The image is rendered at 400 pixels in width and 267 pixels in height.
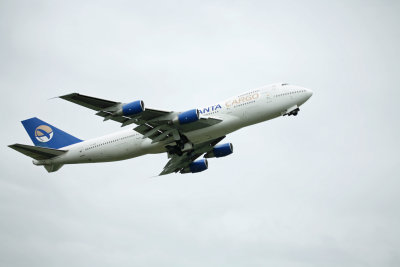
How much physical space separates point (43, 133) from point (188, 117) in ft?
57.2

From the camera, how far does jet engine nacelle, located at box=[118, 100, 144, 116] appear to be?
139ft

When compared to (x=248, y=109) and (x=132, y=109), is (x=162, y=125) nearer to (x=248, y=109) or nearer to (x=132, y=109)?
(x=132, y=109)

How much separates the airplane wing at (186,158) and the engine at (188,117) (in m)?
8.04

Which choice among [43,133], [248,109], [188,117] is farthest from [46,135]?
[248,109]

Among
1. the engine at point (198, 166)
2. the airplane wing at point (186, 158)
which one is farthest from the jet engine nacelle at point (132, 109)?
the engine at point (198, 166)

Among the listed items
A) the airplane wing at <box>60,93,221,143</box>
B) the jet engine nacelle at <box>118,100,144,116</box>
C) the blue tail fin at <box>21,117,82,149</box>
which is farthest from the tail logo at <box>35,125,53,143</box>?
the jet engine nacelle at <box>118,100,144,116</box>

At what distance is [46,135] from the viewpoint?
53.0m

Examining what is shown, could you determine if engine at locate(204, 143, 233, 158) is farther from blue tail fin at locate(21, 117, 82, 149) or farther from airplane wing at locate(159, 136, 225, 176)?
blue tail fin at locate(21, 117, 82, 149)

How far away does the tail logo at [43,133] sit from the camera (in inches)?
2085

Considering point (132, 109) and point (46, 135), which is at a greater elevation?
point (46, 135)

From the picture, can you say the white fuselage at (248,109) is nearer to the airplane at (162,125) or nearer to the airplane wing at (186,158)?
the airplane at (162,125)

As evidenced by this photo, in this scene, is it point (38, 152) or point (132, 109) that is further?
point (38, 152)

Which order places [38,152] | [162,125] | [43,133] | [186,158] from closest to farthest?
[162,125]
[38,152]
[43,133]
[186,158]

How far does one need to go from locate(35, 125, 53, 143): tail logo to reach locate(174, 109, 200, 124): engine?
618 inches
